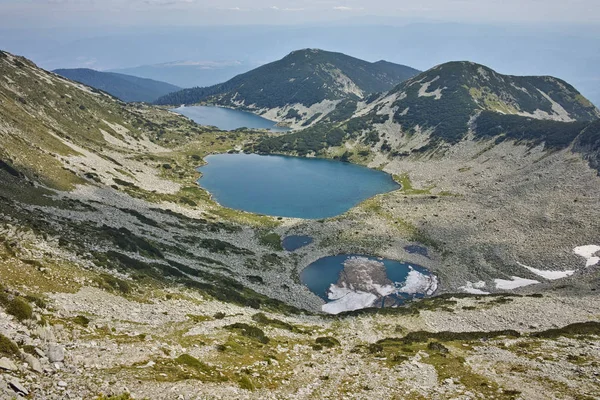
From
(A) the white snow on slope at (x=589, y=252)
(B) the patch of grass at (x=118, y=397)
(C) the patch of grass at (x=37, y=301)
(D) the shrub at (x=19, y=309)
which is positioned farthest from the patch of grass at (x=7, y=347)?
(A) the white snow on slope at (x=589, y=252)

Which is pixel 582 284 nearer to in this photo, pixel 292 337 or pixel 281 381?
pixel 292 337

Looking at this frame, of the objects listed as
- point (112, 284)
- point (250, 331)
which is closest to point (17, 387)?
point (112, 284)

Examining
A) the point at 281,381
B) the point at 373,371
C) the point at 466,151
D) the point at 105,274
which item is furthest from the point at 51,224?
the point at 466,151

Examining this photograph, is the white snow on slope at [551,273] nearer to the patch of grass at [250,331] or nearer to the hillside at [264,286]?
the hillside at [264,286]

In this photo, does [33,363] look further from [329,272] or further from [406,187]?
[406,187]

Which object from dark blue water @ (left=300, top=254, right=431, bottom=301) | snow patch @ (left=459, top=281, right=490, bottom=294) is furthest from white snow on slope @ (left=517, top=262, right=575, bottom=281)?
dark blue water @ (left=300, top=254, right=431, bottom=301)

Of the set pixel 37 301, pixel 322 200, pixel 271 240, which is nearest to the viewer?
pixel 37 301
